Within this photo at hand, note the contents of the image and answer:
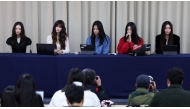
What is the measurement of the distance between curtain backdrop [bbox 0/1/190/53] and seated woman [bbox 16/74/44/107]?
4.40 metres

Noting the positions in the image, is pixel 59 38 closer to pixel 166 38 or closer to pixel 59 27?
pixel 59 27

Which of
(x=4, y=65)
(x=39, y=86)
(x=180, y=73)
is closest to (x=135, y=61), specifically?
(x=39, y=86)

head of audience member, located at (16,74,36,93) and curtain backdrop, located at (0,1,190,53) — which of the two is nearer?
head of audience member, located at (16,74,36,93)

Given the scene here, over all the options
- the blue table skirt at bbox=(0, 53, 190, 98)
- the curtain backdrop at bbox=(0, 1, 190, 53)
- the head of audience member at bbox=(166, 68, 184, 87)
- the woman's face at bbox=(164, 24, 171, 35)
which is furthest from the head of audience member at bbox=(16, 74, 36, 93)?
the curtain backdrop at bbox=(0, 1, 190, 53)

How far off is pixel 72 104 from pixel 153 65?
136 inches

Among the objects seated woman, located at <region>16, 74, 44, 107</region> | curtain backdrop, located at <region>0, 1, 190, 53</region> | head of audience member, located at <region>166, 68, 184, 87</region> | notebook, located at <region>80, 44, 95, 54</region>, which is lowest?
seated woman, located at <region>16, 74, 44, 107</region>

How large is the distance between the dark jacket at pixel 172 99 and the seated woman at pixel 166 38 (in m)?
3.51

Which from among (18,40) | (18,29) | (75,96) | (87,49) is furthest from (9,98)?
(18,40)

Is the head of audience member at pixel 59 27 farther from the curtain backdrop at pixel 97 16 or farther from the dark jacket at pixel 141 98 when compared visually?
the dark jacket at pixel 141 98

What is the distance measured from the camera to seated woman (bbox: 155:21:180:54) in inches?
279

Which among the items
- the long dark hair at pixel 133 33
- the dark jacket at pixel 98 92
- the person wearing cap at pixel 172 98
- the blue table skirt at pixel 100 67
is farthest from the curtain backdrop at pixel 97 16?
the person wearing cap at pixel 172 98

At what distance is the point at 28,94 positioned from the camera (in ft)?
11.6

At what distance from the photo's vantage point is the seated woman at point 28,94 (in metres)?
3.44

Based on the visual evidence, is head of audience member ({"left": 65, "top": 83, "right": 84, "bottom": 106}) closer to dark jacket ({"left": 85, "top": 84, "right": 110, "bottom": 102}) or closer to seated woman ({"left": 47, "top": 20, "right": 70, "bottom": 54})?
dark jacket ({"left": 85, "top": 84, "right": 110, "bottom": 102})
